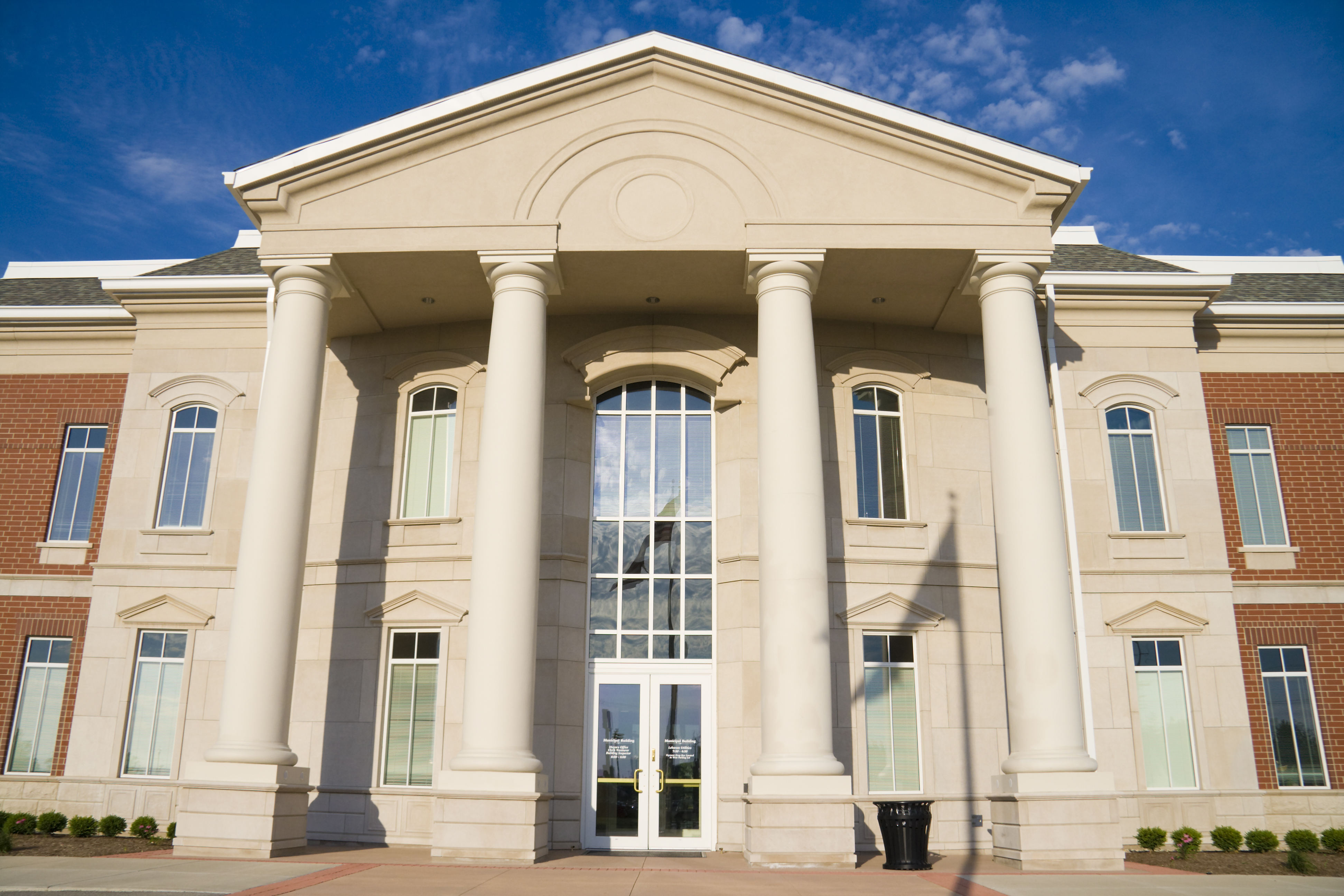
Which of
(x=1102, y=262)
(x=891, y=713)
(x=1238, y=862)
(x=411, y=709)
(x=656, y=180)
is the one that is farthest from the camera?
(x=1102, y=262)

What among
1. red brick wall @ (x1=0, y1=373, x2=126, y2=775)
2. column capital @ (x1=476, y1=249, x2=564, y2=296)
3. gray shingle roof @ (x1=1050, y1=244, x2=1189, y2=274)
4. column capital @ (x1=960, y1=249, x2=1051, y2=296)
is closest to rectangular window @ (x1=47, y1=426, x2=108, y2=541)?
red brick wall @ (x1=0, y1=373, x2=126, y2=775)

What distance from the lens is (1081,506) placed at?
1942 cm

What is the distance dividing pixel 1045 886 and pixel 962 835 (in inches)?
217

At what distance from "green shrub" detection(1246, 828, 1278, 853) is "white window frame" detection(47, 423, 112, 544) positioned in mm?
22177

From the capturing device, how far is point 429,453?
1956cm

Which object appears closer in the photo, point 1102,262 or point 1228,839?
point 1228,839

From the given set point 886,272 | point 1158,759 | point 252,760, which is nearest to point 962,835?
point 1158,759

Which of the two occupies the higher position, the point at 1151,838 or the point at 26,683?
the point at 26,683

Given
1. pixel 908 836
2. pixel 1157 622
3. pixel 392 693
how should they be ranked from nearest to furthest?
pixel 908 836 → pixel 392 693 → pixel 1157 622

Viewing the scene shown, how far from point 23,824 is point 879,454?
16.5 metres

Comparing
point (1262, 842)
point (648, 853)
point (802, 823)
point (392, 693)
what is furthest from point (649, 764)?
point (1262, 842)

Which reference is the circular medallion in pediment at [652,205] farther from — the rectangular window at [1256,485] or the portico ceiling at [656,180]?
the rectangular window at [1256,485]

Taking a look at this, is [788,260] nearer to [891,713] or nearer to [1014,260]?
[1014,260]

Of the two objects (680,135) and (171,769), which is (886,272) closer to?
(680,135)
